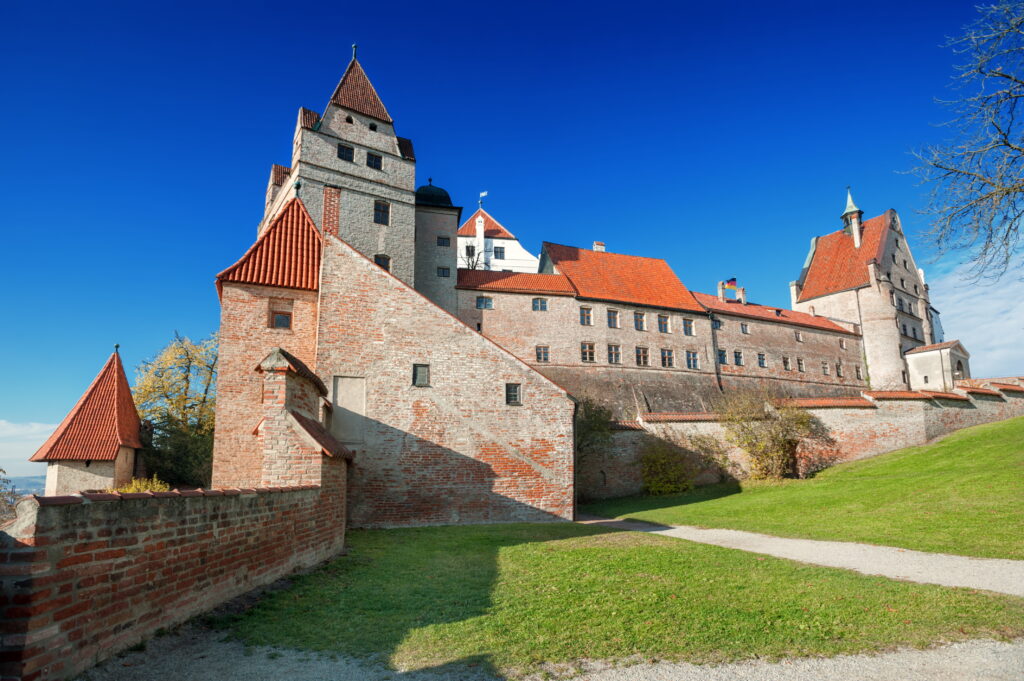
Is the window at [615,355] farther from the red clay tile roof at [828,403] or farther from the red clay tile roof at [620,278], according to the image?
the red clay tile roof at [828,403]

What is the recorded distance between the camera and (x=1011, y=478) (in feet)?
51.8

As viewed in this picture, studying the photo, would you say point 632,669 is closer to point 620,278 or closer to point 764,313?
point 620,278

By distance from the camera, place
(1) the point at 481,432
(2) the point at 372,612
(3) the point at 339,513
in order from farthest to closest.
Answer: (1) the point at 481,432
(3) the point at 339,513
(2) the point at 372,612

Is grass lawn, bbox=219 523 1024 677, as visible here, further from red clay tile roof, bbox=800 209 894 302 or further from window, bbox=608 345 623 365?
red clay tile roof, bbox=800 209 894 302

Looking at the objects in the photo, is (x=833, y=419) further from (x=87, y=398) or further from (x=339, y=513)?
(x=87, y=398)

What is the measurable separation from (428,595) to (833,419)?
25764 millimetres

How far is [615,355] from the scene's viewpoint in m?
40.0

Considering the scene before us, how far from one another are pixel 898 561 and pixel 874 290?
49.4m

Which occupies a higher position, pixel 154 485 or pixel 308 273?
pixel 308 273

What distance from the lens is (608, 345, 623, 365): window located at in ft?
130

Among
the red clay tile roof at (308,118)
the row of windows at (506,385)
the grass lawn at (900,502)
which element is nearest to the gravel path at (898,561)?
the grass lawn at (900,502)

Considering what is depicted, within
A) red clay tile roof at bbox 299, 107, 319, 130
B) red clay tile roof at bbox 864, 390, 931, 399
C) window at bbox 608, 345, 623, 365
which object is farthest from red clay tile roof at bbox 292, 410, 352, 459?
window at bbox 608, 345, 623, 365

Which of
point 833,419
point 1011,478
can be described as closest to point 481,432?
point 1011,478

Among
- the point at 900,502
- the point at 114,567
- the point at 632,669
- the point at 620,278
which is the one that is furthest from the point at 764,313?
the point at 114,567
